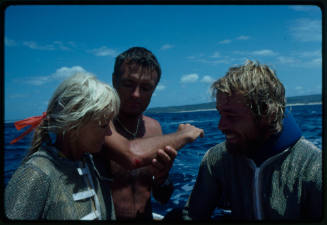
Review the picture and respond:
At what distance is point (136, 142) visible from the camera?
183 cm

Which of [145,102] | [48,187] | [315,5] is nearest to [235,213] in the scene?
[145,102]

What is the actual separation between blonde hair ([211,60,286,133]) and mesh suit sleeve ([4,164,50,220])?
123cm

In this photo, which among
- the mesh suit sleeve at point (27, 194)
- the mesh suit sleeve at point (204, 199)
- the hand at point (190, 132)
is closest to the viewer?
the mesh suit sleeve at point (27, 194)

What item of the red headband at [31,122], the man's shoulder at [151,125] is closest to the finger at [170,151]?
the man's shoulder at [151,125]

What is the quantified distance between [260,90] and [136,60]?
93 centimetres

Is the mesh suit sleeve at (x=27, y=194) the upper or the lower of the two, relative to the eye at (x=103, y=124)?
lower

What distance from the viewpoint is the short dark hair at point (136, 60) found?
2098mm

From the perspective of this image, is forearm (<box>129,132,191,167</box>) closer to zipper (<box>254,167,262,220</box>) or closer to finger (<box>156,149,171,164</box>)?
finger (<box>156,149,171,164</box>)

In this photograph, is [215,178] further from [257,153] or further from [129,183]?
[129,183]

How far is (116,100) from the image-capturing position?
5.44 ft

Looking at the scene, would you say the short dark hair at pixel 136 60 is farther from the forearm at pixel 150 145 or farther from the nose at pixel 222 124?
the nose at pixel 222 124

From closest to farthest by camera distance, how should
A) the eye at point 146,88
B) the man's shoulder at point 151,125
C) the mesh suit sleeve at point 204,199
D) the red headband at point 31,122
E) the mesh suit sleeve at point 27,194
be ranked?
the mesh suit sleeve at point 27,194
the red headband at point 31,122
the mesh suit sleeve at point 204,199
the eye at point 146,88
the man's shoulder at point 151,125

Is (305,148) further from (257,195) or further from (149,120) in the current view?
(149,120)

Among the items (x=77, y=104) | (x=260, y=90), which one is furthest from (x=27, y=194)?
(x=260, y=90)
